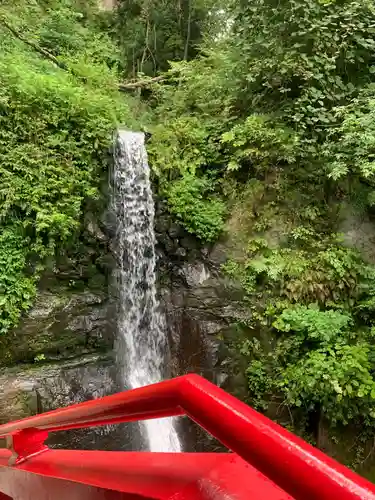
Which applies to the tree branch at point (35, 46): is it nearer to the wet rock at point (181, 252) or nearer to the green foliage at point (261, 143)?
the green foliage at point (261, 143)

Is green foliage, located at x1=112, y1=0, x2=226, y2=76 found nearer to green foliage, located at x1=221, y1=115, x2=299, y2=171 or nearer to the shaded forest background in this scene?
the shaded forest background

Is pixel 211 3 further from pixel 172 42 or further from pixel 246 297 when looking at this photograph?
pixel 246 297

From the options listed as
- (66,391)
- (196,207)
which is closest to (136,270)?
(196,207)

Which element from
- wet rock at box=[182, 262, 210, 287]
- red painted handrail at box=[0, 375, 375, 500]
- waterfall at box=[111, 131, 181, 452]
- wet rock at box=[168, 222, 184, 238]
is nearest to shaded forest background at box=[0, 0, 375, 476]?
wet rock at box=[168, 222, 184, 238]

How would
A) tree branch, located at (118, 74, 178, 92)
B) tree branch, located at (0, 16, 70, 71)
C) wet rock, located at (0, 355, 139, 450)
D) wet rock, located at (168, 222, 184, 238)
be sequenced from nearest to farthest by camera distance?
wet rock, located at (0, 355, 139, 450) < wet rock, located at (168, 222, 184, 238) < tree branch, located at (0, 16, 70, 71) < tree branch, located at (118, 74, 178, 92)

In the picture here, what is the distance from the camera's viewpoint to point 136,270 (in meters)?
7.72

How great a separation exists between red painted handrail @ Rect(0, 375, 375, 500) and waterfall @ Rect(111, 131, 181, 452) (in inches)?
250

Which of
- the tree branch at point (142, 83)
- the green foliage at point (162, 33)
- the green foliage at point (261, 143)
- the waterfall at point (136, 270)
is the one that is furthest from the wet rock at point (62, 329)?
the green foliage at point (162, 33)

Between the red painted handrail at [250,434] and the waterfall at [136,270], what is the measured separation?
6.34 metres

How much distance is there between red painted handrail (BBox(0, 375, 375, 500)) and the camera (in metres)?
0.59

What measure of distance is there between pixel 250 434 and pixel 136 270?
7104 mm

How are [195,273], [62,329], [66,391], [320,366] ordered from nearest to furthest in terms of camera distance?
[320,366], [66,391], [62,329], [195,273]

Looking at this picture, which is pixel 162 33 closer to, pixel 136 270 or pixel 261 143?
pixel 261 143

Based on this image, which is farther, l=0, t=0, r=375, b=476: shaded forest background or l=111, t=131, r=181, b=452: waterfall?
l=111, t=131, r=181, b=452: waterfall
